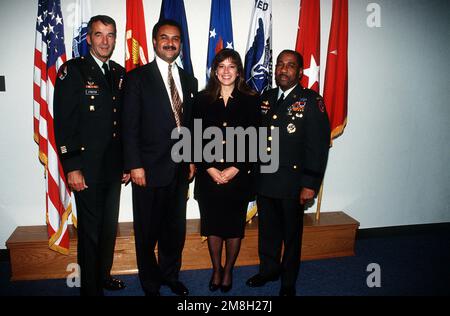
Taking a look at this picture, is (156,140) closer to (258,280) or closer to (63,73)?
(63,73)

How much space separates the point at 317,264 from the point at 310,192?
3.59 feet

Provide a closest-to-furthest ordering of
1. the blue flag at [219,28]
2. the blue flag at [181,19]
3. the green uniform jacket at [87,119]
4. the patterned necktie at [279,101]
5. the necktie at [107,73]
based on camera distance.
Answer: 1. the green uniform jacket at [87,119]
2. the necktie at [107,73]
3. the patterned necktie at [279,101]
4. the blue flag at [181,19]
5. the blue flag at [219,28]

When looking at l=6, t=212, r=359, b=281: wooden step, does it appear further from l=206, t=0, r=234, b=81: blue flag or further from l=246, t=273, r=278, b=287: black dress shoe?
l=206, t=0, r=234, b=81: blue flag

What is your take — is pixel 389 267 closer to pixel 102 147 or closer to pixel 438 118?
pixel 438 118

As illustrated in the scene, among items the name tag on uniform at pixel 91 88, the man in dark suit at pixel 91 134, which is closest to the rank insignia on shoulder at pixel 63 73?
the man in dark suit at pixel 91 134

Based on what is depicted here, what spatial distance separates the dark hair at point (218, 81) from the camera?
2.08 meters

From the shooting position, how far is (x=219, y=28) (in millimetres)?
2793

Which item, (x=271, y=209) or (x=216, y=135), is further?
A: (x=271, y=209)

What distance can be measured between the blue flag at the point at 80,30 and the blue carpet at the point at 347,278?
1874 mm

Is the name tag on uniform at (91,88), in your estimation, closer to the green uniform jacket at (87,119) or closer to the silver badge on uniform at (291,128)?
the green uniform jacket at (87,119)

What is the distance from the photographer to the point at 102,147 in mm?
2008

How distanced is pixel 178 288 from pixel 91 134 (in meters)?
1.28

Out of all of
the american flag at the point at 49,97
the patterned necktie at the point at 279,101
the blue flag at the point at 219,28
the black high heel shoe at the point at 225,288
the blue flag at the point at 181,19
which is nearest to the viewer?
the patterned necktie at the point at 279,101
